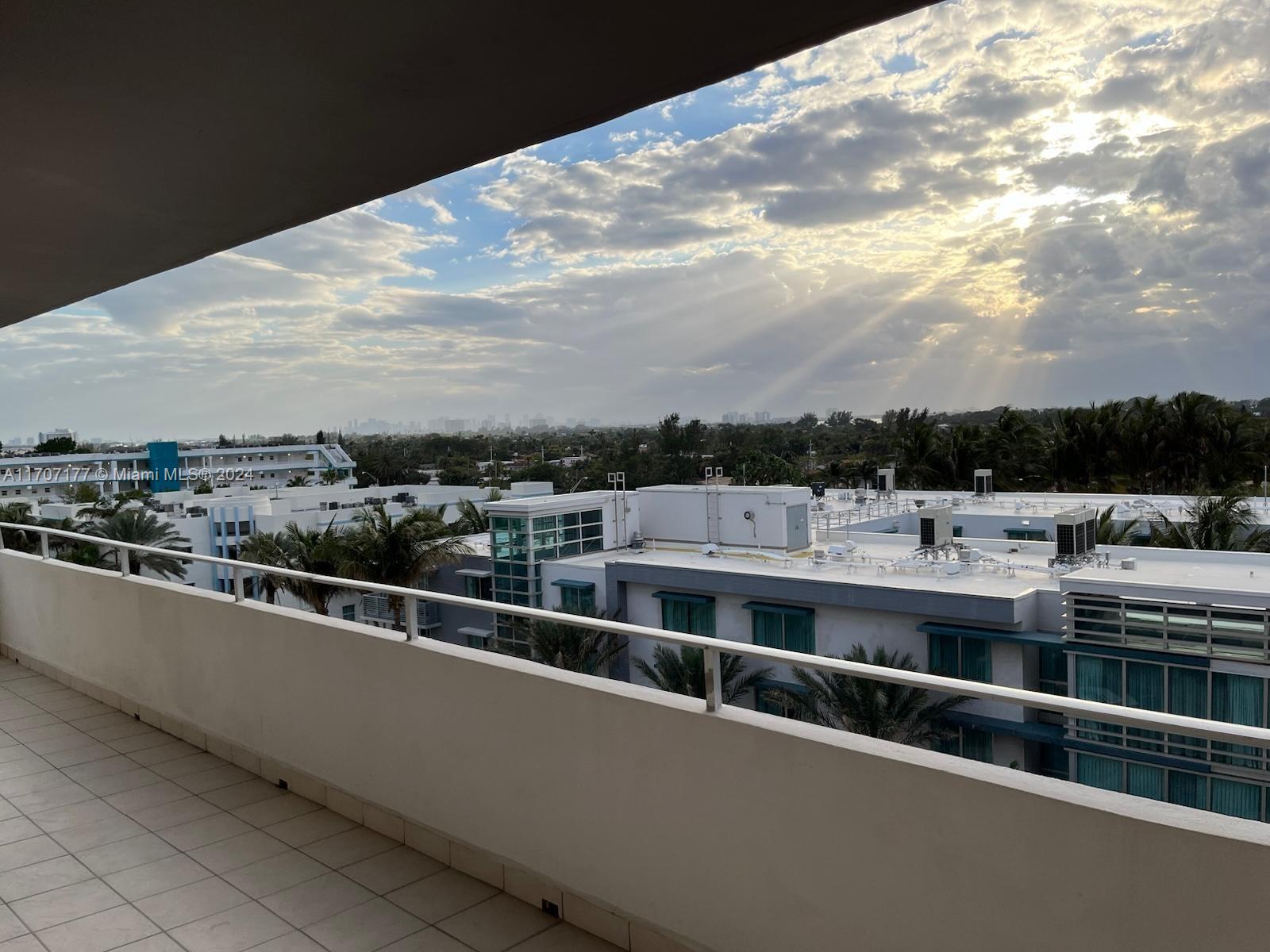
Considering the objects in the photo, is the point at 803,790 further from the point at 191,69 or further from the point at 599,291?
the point at 599,291

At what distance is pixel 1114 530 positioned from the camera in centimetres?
1867

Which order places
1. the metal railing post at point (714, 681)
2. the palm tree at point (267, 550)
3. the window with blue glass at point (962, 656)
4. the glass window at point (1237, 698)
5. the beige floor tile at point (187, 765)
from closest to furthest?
the metal railing post at point (714, 681)
the beige floor tile at point (187, 765)
the glass window at point (1237, 698)
the window with blue glass at point (962, 656)
the palm tree at point (267, 550)

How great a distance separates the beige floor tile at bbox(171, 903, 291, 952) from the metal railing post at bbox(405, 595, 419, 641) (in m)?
A: 0.96

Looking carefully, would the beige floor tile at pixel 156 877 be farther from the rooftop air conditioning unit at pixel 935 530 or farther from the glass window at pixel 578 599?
the glass window at pixel 578 599

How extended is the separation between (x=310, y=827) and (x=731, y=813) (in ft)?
6.41

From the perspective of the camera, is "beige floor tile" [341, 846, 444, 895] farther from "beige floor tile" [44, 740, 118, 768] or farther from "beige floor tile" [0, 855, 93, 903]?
"beige floor tile" [44, 740, 118, 768]

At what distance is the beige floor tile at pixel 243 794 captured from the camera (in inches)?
134

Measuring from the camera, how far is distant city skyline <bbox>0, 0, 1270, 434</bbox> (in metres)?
28.9

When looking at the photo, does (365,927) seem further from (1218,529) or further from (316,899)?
(1218,529)

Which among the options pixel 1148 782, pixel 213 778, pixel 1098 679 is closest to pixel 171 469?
pixel 213 778

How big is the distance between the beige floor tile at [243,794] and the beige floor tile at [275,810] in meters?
0.04

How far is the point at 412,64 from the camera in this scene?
1.35m

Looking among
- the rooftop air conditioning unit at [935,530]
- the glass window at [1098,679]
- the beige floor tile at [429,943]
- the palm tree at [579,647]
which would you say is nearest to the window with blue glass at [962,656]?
the rooftop air conditioning unit at [935,530]

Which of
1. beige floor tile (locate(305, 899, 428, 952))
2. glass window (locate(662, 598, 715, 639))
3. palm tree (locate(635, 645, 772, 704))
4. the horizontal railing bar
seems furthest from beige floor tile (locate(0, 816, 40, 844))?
glass window (locate(662, 598, 715, 639))
